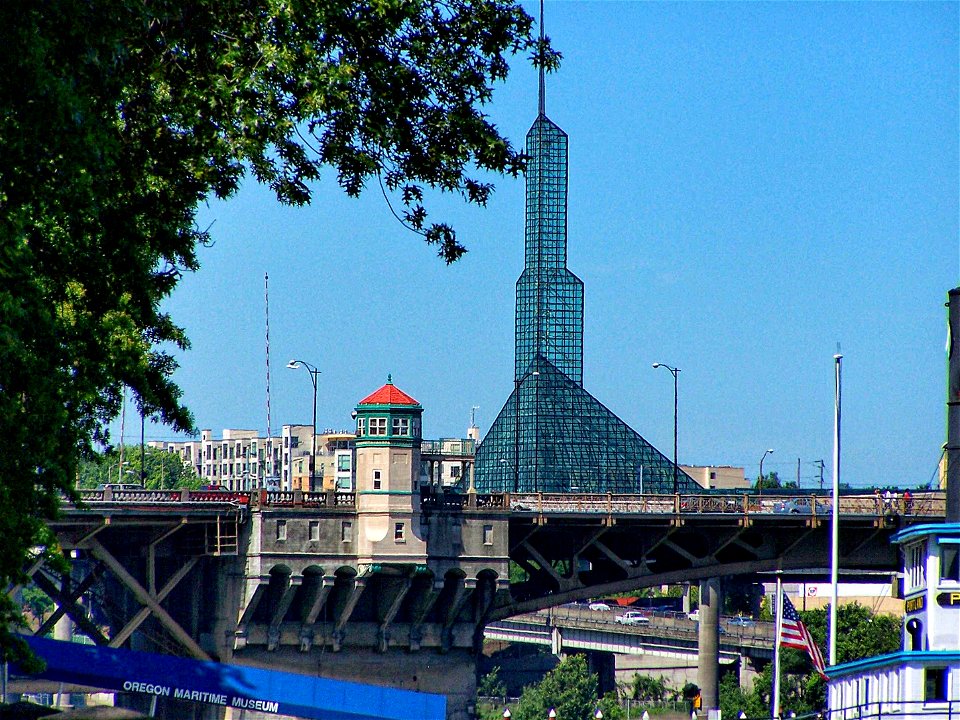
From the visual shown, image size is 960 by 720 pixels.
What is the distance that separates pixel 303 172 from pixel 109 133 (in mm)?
3968

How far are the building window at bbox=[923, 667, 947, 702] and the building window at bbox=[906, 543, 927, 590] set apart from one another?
262 cm

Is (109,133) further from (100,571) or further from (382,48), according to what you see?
(100,571)

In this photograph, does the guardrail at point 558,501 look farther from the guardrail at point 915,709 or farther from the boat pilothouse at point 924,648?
the guardrail at point 915,709

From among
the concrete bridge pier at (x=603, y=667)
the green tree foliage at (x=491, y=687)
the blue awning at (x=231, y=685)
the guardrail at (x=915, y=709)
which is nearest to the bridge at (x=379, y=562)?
the blue awning at (x=231, y=685)

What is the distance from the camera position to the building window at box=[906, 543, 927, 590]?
38969 mm

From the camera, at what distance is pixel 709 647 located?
110m

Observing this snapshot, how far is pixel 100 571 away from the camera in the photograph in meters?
82.1

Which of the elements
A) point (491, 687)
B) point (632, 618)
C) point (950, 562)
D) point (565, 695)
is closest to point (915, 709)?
point (950, 562)

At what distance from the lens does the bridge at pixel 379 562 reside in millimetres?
81875

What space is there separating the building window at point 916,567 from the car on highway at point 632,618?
10590 centimetres

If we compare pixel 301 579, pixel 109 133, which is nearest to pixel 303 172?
pixel 109 133

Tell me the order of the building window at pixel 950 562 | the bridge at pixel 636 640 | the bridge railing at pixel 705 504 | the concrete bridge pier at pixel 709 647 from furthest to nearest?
the bridge at pixel 636 640
the concrete bridge pier at pixel 709 647
the bridge railing at pixel 705 504
the building window at pixel 950 562

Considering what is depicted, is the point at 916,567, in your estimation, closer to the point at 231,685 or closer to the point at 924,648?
the point at 924,648

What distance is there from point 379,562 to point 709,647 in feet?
117
